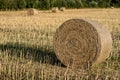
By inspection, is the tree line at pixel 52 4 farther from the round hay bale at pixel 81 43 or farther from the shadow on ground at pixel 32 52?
the round hay bale at pixel 81 43

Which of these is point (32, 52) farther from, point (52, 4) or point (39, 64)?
point (52, 4)

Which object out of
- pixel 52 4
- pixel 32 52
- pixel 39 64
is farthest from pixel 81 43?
pixel 52 4

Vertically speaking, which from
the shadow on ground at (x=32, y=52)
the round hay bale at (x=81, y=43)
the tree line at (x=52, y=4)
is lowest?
the tree line at (x=52, y=4)

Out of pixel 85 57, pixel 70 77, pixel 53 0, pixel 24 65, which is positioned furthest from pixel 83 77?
pixel 53 0

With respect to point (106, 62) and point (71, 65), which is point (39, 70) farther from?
point (106, 62)

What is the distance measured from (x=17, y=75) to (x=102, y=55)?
2.11m

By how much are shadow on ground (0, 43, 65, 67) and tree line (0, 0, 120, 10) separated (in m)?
26.9

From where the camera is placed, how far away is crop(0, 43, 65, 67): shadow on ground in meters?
8.99

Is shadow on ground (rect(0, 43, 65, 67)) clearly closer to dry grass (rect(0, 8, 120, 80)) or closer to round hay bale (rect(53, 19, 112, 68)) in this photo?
dry grass (rect(0, 8, 120, 80))

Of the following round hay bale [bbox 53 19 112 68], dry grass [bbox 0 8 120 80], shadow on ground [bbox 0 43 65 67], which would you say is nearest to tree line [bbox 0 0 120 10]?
dry grass [bbox 0 8 120 80]

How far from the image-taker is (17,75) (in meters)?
7.39

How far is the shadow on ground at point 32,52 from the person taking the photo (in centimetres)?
899

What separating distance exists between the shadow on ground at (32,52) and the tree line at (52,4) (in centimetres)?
2690

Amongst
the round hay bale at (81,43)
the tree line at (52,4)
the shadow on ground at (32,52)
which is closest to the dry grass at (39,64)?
the shadow on ground at (32,52)
